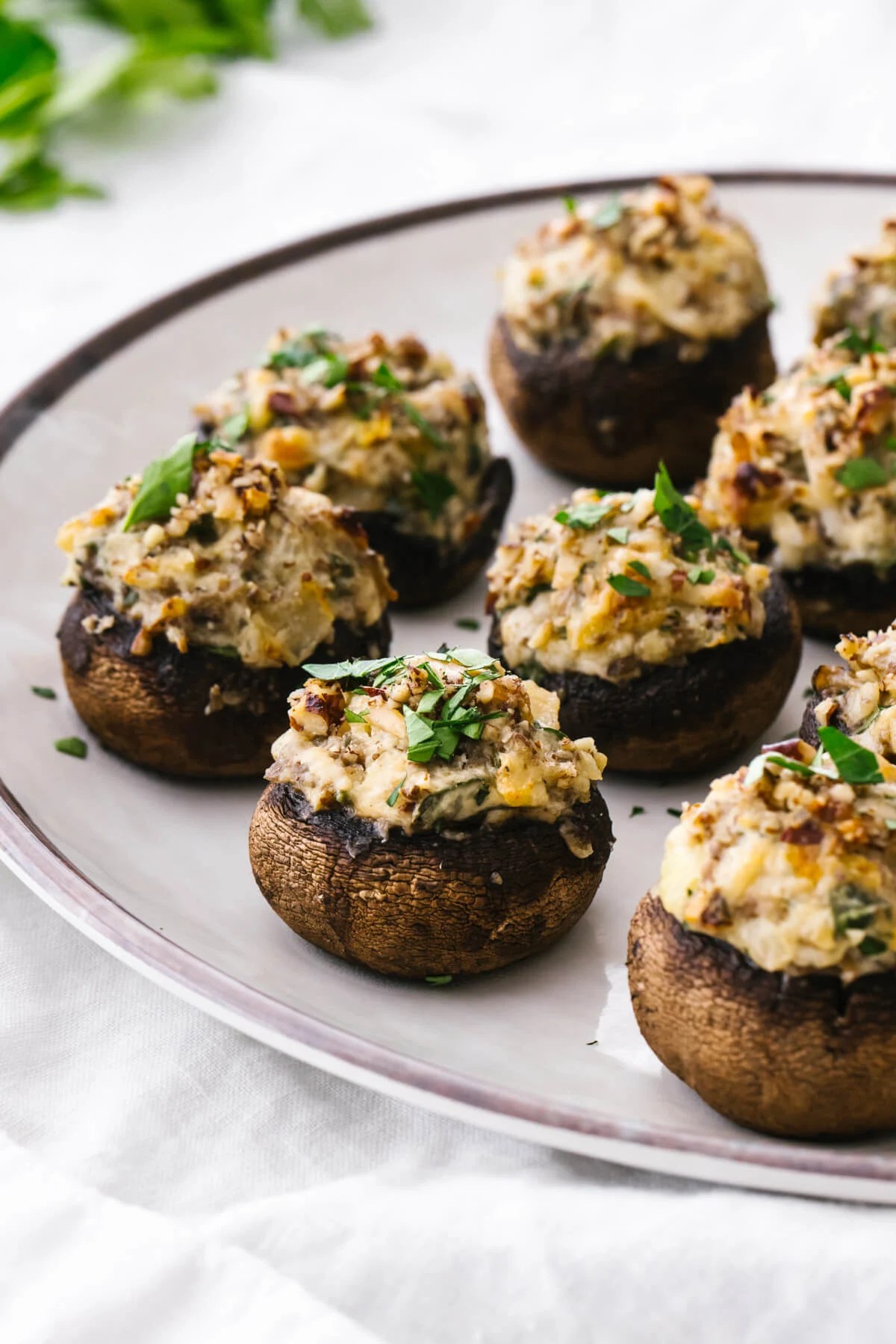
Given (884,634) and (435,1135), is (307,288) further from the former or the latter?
(435,1135)

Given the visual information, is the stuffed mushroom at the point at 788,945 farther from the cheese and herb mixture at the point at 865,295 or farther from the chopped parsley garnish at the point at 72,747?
the cheese and herb mixture at the point at 865,295

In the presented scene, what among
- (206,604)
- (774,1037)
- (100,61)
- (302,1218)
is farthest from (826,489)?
(100,61)

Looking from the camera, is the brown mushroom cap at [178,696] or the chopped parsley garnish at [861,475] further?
the chopped parsley garnish at [861,475]

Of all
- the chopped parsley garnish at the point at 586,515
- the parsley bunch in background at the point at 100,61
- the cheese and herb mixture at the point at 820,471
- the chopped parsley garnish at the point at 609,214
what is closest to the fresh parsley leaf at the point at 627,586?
the chopped parsley garnish at the point at 586,515

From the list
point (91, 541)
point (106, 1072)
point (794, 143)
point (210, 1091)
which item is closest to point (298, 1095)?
point (210, 1091)

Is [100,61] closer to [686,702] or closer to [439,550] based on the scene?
[439,550]

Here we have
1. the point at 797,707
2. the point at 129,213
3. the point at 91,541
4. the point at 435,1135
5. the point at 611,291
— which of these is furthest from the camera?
the point at 129,213

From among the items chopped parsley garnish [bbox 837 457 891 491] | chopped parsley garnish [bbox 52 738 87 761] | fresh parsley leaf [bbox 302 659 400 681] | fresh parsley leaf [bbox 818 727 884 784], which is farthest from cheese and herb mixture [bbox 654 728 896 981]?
chopped parsley garnish [bbox 52 738 87 761]

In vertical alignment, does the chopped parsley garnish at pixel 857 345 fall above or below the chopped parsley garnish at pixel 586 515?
below
